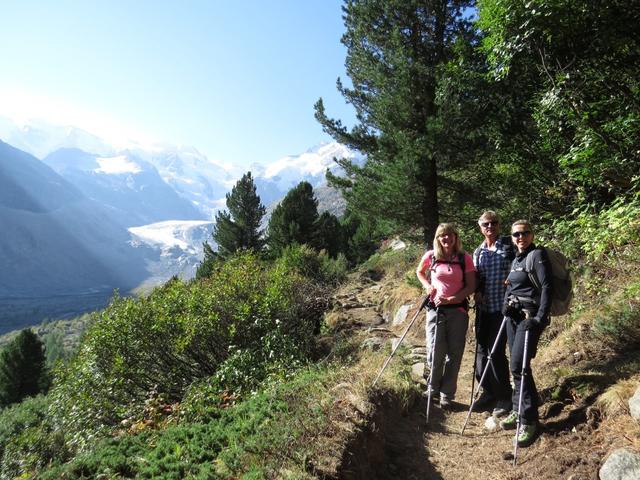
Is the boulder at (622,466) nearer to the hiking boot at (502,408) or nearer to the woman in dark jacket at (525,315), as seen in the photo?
the woman in dark jacket at (525,315)

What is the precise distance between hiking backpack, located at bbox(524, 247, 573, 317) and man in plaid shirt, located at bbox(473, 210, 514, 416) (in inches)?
25.5

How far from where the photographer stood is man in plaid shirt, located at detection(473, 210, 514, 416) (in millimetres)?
4289

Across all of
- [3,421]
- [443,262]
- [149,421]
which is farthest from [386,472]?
[3,421]

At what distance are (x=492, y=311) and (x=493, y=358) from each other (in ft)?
1.70

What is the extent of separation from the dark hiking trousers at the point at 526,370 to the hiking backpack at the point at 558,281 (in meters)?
0.30

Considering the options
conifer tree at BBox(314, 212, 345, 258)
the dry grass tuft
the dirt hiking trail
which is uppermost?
conifer tree at BBox(314, 212, 345, 258)

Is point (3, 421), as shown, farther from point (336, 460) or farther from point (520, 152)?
point (520, 152)

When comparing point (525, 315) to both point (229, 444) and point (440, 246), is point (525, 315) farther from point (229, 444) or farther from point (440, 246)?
point (229, 444)

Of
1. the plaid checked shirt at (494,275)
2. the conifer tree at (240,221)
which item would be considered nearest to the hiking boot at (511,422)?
the plaid checked shirt at (494,275)

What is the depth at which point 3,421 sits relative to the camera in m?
21.0

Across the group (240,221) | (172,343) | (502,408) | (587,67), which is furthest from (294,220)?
(502,408)

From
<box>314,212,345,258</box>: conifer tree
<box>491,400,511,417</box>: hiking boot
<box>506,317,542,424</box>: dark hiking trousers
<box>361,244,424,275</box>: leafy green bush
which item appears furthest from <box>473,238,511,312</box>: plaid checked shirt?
<box>314,212,345,258</box>: conifer tree

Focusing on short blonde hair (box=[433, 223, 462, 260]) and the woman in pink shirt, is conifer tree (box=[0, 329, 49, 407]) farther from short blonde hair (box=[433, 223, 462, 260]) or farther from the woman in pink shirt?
short blonde hair (box=[433, 223, 462, 260])

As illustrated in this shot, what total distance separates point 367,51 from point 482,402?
866cm
